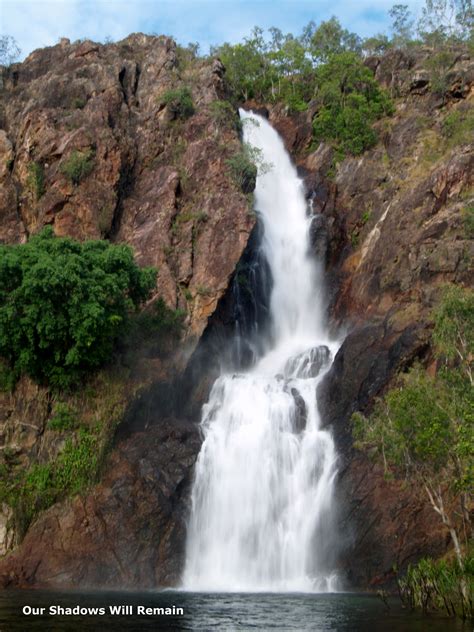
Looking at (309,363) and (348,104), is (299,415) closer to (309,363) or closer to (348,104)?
(309,363)

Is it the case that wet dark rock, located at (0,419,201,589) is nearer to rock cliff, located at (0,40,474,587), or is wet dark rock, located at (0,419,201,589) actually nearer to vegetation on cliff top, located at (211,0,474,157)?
rock cliff, located at (0,40,474,587)

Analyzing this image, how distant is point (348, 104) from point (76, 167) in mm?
24434

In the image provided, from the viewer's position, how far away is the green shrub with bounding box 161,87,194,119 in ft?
168

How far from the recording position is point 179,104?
51406 mm

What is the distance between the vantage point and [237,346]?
42000 mm

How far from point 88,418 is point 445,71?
131 feet

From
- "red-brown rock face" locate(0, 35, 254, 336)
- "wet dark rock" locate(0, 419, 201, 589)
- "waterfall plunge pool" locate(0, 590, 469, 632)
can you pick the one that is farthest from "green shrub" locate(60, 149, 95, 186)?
"waterfall plunge pool" locate(0, 590, 469, 632)

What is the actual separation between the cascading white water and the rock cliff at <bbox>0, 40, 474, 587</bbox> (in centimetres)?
92

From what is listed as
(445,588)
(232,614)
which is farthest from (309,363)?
(445,588)

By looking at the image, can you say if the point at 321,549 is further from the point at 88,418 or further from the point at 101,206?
the point at 101,206

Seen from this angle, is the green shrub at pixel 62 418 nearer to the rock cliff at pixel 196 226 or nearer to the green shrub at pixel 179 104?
the rock cliff at pixel 196 226

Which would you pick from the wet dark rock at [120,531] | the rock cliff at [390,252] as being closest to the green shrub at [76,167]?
the rock cliff at [390,252]

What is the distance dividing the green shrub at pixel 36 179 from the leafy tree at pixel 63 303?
33.7 feet

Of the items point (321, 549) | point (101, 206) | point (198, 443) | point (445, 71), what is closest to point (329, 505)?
point (321, 549)
